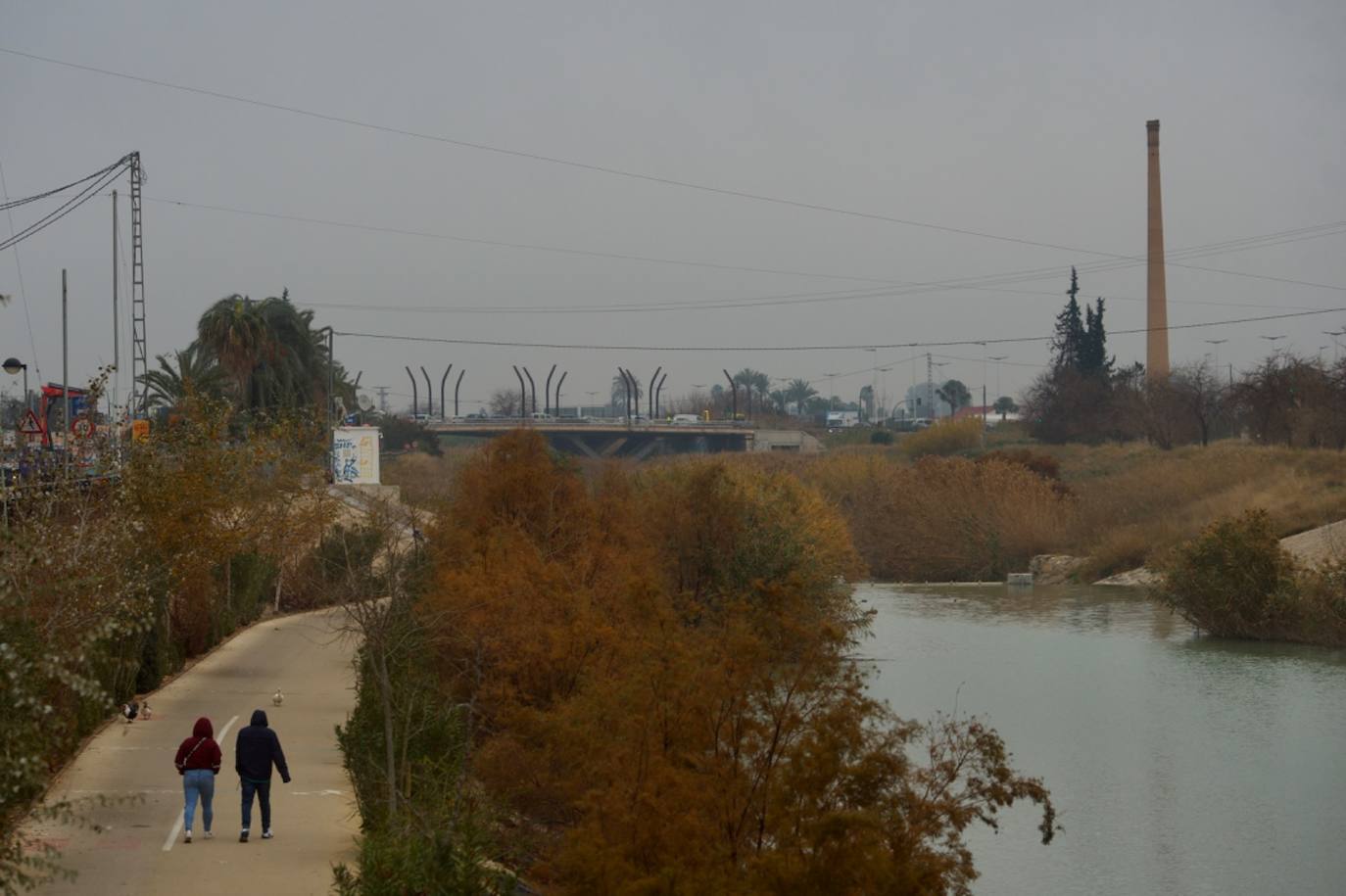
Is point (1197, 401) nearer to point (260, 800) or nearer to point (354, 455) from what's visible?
point (354, 455)

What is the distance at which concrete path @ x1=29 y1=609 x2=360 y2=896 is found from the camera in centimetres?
1506

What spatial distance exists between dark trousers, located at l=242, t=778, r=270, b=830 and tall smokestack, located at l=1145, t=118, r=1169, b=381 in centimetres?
9613

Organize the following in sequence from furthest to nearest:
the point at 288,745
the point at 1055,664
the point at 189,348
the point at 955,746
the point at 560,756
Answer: the point at 189,348
the point at 1055,664
the point at 288,745
the point at 560,756
the point at 955,746

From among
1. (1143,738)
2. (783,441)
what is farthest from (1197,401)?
(1143,738)

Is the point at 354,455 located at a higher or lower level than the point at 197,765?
higher

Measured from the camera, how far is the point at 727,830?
13008 mm

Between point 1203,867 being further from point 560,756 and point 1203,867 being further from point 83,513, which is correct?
point 83,513

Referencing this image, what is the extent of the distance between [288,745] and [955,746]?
465 inches

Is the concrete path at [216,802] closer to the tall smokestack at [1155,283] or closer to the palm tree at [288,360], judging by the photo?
the palm tree at [288,360]

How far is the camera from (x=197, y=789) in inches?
635

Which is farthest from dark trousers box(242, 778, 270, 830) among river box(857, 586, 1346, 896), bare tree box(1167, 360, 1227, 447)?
bare tree box(1167, 360, 1227, 447)

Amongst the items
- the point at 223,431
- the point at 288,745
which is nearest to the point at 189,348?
the point at 223,431

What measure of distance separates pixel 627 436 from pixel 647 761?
11400 cm

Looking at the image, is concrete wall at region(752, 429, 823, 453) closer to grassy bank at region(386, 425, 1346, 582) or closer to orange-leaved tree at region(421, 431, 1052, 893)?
grassy bank at region(386, 425, 1346, 582)
